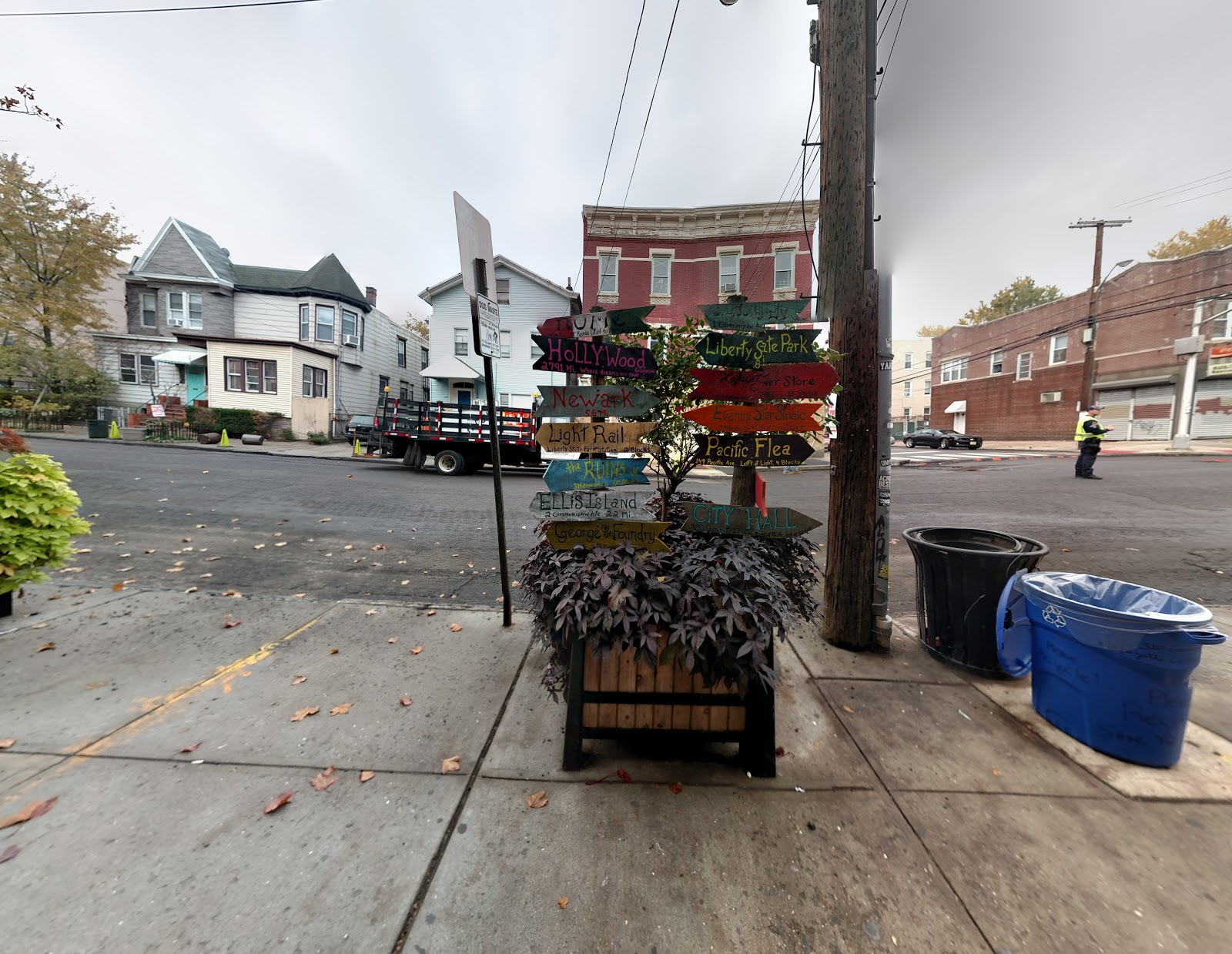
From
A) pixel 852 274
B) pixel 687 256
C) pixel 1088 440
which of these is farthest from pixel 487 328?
pixel 687 256

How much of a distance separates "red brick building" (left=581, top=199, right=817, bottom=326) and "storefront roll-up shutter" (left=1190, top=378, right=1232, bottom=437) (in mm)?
19845

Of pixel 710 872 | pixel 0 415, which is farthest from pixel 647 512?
pixel 0 415

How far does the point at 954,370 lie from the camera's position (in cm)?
3700

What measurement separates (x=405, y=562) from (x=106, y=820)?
3557 millimetres

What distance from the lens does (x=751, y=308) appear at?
8.93 ft

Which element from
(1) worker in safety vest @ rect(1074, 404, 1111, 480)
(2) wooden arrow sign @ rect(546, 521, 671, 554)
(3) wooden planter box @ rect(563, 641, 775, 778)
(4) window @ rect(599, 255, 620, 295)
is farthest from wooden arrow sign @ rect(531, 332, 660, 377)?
(4) window @ rect(599, 255, 620, 295)

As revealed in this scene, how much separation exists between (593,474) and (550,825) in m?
1.56

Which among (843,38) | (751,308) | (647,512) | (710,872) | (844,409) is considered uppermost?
(843,38)

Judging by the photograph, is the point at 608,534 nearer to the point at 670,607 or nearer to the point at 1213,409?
the point at 670,607

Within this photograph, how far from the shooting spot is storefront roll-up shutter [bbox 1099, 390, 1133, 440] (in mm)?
25734

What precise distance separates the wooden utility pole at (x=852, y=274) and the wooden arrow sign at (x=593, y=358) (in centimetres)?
148

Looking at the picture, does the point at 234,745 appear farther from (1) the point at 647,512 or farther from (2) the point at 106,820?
(1) the point at 647,512

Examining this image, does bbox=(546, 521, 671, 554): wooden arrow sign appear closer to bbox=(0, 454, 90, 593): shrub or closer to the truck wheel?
bbox=(0, 454, 90, 593): shrub

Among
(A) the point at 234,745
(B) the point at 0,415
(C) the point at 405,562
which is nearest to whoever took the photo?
(A) the point at 234,745
